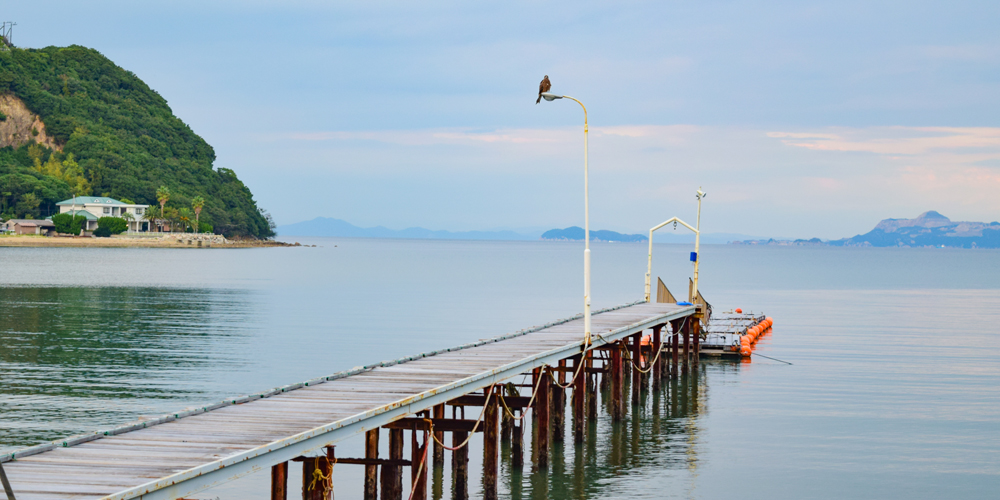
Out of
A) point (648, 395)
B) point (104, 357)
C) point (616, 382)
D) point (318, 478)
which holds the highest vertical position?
point (318, 478)

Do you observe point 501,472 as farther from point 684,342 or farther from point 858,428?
point 684,342

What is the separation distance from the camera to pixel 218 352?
43438 millimetres

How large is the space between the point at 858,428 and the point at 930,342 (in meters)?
27.1

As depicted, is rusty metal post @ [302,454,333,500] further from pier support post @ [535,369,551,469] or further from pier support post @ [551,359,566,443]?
pier support post @ [551,359,566,443]

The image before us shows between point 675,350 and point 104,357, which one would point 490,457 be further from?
point 104,357

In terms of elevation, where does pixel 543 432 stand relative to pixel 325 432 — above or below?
below

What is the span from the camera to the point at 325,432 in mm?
13648

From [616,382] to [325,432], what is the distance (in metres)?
16.5

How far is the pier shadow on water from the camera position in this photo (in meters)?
27.6

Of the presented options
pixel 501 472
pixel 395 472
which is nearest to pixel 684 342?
pixel 501 472

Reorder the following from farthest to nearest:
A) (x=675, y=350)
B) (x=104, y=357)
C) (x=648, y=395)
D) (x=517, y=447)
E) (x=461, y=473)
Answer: (x=104, y=357), (x=675, y=350), (x=648, y=395), (x=517, y=447), (x=461, y=473)

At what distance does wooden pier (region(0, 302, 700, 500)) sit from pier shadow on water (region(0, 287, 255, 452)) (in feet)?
31.3

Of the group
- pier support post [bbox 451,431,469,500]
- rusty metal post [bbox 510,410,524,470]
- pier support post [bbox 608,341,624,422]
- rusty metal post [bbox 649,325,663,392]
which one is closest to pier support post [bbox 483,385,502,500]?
pier support post [bbox 451,431,469,500]

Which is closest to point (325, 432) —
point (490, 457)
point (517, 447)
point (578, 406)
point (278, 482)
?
point (278, 482)
